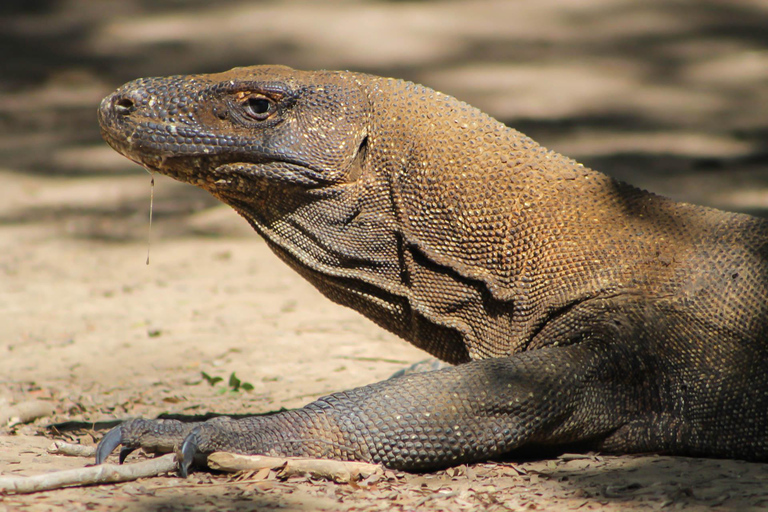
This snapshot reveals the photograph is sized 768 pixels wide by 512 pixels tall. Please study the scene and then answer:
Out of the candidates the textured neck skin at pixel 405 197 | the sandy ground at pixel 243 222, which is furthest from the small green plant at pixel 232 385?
the textured neck skin at pixel 405 197

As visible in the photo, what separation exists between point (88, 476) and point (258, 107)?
179cm

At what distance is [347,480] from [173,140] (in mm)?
1726

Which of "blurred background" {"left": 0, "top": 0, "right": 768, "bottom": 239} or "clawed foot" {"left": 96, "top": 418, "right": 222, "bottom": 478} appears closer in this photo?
"clawed foot" {"left": 96, "top": 418, "right": 222, "bottom": 478}

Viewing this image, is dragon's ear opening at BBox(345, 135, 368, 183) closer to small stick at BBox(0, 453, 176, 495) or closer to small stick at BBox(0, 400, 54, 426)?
small stick at BBox(0, 453, 176, 495)

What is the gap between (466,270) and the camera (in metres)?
3.85

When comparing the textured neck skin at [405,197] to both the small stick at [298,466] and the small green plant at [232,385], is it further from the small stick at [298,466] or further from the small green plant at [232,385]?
the small green plant at [232,385]

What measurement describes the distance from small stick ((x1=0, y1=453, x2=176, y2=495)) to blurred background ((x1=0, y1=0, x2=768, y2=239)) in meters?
5.59

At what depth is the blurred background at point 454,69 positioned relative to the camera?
9.37m

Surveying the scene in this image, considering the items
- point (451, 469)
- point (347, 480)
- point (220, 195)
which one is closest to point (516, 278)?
point (451, 469)

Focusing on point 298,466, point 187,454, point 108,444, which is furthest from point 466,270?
point 108,444

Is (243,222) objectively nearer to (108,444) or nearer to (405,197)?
(405,197)

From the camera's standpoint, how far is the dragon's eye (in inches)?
157

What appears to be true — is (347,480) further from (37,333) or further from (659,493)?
(37,333)

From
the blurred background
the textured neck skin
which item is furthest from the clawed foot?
the blurred background
